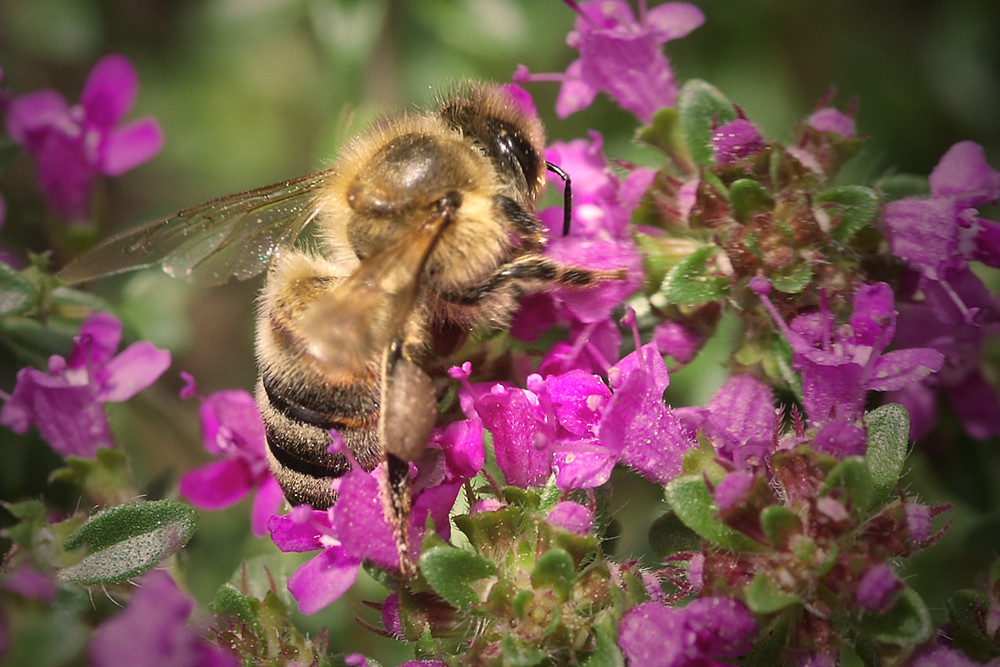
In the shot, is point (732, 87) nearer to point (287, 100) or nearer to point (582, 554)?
point (287, 100)

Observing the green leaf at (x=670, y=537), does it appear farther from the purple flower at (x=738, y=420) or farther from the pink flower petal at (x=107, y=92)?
the pink flower petal at (x=107, y=92)

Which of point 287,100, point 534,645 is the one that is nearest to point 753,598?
point 534,645

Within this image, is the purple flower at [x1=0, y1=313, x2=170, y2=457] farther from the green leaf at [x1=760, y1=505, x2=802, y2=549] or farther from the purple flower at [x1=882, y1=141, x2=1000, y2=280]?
the purple flower at [x1=882, y1=141, x2=1000, y2=280]

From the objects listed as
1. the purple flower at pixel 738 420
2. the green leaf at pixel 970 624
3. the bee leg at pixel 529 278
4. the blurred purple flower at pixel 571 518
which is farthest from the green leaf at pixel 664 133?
the green leaf at pixel 970 624

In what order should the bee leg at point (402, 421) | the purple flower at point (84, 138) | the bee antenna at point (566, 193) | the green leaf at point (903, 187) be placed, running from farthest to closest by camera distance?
the purple flower at point (84, 138) < the green leaf at point (903, 187) < the bee antenna at point (566, 193) < the bee leg at point (402, 421)

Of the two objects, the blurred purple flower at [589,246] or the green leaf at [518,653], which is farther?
the blurred purple flower at [589,246]

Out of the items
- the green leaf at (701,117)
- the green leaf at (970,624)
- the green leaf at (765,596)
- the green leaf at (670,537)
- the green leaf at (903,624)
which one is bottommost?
the green leaf at (970,624)

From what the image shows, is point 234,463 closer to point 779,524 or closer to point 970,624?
point 779,524
